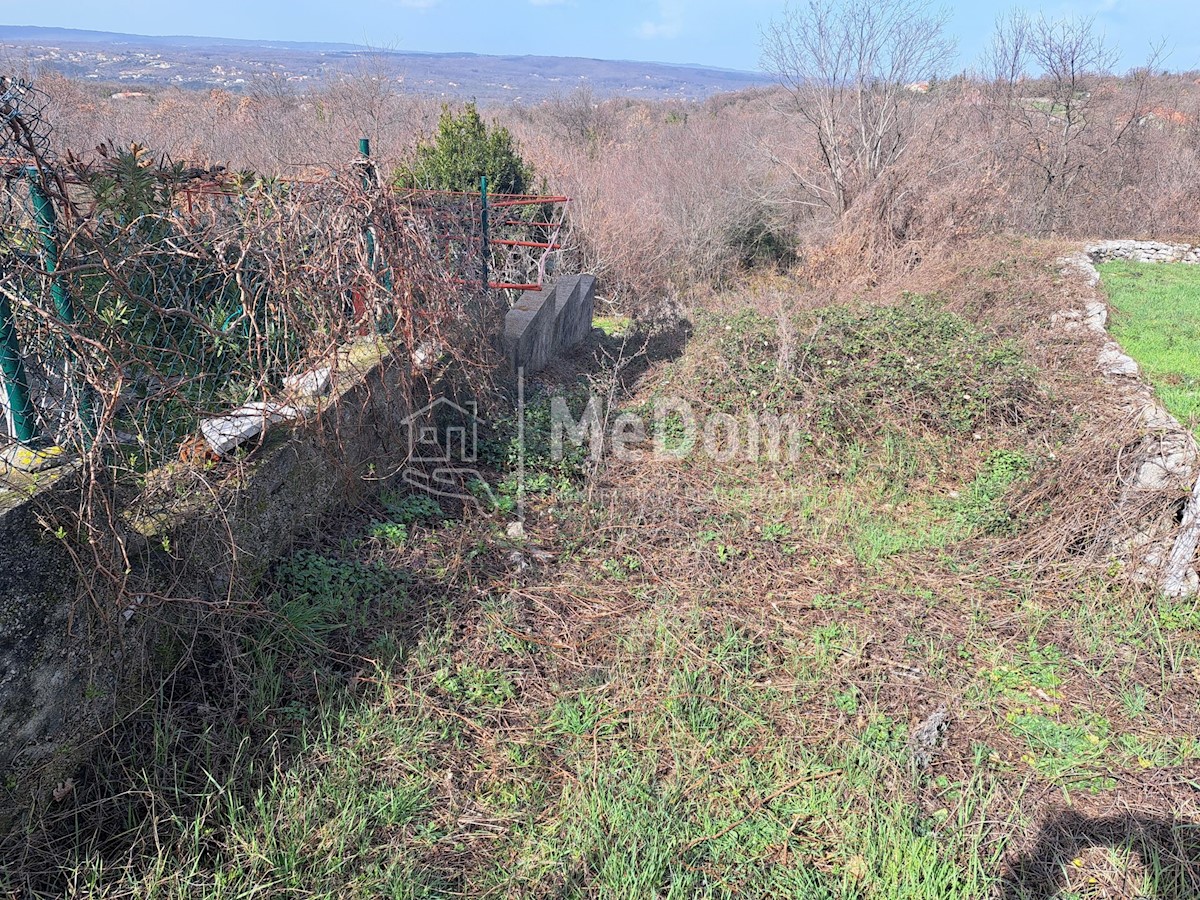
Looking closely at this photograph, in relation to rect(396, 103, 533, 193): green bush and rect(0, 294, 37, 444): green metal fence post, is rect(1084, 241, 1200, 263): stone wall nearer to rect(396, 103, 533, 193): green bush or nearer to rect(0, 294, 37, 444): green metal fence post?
rect(396, 103, 533, 193): green bush

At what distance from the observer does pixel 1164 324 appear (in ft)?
29.3

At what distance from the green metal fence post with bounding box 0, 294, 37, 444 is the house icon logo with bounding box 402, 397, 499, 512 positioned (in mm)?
2091

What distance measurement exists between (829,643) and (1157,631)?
1.59 meters

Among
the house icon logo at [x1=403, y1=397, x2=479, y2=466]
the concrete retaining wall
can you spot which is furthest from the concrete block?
the house icon logo at [x1=403, y1=397, x2=479, y2=466]

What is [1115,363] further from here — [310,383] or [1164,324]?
[310,383]

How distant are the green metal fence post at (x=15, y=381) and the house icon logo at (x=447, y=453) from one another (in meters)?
2.09

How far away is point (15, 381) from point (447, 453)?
2.58 meters

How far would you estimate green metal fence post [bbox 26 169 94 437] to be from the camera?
237 centimetres

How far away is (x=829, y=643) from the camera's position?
134 inches

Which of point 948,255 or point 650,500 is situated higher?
point 948,255

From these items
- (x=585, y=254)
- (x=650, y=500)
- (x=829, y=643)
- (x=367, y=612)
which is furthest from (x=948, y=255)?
(x=367, y=612)

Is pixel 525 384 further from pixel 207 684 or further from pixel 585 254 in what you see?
pixel 585 254

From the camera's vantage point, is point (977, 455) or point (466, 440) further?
point (977, 455)

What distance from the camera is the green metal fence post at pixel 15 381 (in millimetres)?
2301
